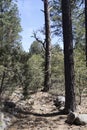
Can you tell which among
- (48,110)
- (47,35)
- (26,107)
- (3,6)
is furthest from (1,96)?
(3,6)

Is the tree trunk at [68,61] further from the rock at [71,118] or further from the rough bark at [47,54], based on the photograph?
the rough bark at [47,54]

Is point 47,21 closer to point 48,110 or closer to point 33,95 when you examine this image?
point 33,95

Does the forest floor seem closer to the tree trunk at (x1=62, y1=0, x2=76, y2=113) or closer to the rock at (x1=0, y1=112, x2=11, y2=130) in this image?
the rock at (x1=0, y1=112, x2=11, y2=130)

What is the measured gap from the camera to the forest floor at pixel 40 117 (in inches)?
388

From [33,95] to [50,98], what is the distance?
0.98 m

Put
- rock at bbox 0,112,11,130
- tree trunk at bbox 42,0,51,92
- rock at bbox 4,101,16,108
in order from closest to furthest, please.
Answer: rock at bbox 0,112,11,130
rock at bbox 4,101,16,108
tree trunk at bbox 42,0,51,92

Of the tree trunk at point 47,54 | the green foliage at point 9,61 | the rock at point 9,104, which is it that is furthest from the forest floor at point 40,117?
the tree trunk at point 47,54

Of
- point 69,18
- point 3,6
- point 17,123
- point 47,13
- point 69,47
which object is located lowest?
point 17,123

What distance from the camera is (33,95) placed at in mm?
15617

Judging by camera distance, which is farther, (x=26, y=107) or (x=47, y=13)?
(x=47, y=13)

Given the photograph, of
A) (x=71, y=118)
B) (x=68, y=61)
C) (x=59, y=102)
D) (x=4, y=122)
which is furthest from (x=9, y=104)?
(x=71, y=118)

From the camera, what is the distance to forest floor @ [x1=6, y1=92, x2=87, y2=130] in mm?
9844

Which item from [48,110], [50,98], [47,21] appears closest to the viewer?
[48,110]

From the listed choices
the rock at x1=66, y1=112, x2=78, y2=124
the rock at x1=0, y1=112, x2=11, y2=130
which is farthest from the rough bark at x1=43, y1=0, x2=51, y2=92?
the rock at x1=66, y1=112, x2=78, y2=124
